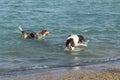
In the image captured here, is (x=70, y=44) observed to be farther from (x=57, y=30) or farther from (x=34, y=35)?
(x=57, y=30)

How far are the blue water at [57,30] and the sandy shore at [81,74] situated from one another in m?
0.86

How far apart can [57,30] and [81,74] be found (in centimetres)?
719

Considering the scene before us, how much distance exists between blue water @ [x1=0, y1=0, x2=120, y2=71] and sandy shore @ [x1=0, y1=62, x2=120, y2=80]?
86 cm

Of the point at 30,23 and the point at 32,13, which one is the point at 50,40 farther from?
the point at 32,13

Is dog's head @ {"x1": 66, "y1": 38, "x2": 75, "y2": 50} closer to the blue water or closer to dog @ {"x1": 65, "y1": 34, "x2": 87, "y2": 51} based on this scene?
dog @ {"x1": 65, "y1": 34, "x2": 87, "y2": 51}

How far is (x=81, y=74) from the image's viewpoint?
37.0 ft

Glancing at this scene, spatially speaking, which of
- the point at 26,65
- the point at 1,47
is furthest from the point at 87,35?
the point at 26,65

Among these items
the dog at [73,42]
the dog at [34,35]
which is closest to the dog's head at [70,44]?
the dog at [73,42]

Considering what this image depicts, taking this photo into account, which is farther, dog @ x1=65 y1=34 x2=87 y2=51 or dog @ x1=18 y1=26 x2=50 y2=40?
dog @ x1=18 y1=26 x2=50 y2=40

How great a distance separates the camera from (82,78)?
10773 millimetres

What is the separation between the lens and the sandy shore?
1085cm

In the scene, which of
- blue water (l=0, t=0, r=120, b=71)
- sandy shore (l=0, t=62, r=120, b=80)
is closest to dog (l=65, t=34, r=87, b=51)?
blue water (l=0, t=0, r=120, b=71)

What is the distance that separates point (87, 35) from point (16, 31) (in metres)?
3.08

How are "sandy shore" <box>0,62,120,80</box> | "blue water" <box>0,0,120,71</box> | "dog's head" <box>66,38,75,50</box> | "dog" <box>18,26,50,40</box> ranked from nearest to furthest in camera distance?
"sandy shore" <box>0,62,120,80</box> < "blue water" <box>0,0,120,71</box> < "dog's head" <box>66,38,75,50</box> < "dog" <box>18,26,50,40</box>
